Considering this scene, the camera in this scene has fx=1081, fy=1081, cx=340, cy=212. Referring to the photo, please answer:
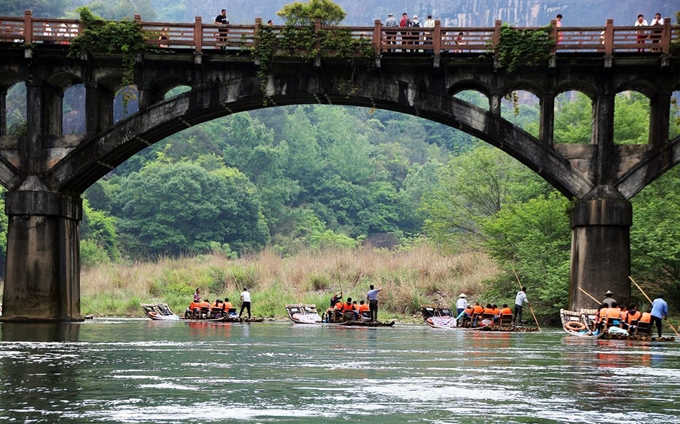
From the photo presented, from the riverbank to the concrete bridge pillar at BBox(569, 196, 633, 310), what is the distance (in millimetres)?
12863

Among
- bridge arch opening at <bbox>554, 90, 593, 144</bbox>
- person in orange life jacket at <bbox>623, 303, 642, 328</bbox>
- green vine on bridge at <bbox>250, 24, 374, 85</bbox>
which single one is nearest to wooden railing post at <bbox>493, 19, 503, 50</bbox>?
green vine on bridge at <bbox>250, 24, 374, 85</bbox>

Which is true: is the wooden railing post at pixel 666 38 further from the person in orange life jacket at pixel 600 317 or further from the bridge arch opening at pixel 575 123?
the bridge arch opening at pixel 575 123

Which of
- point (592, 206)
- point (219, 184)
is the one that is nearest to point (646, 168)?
point (592, 206)

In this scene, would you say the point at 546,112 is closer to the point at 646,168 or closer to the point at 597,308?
the point at 646,168

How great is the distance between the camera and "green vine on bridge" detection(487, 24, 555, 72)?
3694cm

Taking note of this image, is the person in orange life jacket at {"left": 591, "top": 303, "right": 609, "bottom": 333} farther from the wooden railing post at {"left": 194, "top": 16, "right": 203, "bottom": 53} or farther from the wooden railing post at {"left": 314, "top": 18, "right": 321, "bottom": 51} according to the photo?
the wooden railing post at {"left": 194, "top": 16, "right": 203, "bottom": 53}

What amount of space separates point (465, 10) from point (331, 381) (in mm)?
175724

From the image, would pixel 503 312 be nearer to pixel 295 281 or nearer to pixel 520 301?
pixel 520 301

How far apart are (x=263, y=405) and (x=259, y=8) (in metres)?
180

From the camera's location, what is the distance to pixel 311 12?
124 feet

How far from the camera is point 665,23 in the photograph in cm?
3638

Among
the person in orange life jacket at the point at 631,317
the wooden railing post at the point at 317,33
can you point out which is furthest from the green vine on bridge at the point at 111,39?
the person in orange life jacket at the point at 631,317

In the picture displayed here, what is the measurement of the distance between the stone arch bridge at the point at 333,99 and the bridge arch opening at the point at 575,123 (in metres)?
12.9

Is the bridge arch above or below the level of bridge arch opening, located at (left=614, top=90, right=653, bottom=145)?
below
